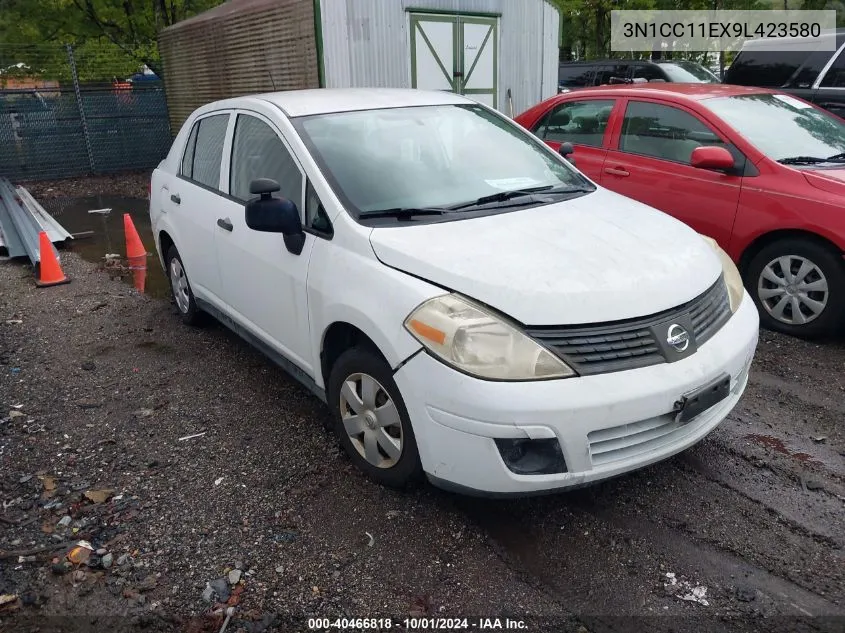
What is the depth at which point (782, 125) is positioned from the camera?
5488mm

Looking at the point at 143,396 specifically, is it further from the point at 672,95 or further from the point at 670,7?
the point at 670,7

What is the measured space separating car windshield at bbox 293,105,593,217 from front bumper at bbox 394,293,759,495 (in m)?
1.05

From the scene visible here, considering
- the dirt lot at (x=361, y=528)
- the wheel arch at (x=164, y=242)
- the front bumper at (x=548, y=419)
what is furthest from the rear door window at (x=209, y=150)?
the front bumper at (x=548, y=419)

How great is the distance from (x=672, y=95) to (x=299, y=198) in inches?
143

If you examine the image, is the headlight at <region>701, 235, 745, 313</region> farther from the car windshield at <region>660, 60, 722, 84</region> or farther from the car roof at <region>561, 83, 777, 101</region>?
the car windshield at <region>660, 60, 722, 84</region>

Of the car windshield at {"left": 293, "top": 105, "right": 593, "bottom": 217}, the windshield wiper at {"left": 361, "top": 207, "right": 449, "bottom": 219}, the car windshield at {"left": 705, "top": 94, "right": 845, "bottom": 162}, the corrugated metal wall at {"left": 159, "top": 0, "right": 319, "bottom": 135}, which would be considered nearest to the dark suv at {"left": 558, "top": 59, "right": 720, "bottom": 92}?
the corrugated metal wall at {"left": 159, "top": 0, "right": 319, "bottom": 135}

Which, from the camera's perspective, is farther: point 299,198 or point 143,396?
point 143,396

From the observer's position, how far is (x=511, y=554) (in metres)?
2.84

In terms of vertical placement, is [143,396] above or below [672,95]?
below

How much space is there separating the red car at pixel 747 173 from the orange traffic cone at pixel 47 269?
17.0 feet

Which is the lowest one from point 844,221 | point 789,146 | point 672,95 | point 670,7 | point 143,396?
point 143,396

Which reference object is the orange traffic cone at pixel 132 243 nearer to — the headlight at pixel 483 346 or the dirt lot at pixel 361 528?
the dirt lot at pixel 361 528

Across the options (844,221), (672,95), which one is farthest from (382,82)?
(844,221)

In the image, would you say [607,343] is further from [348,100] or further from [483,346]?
[348,100]
